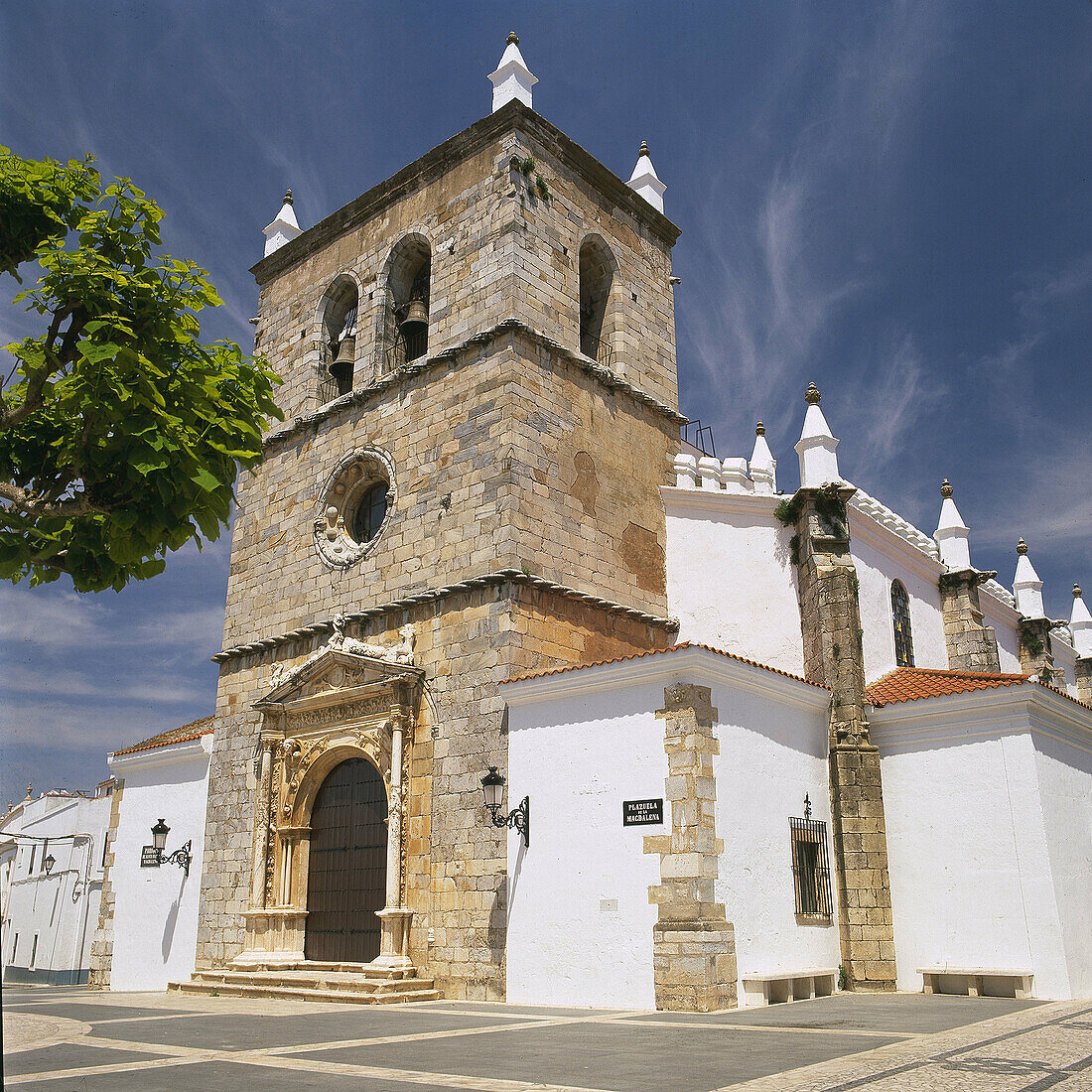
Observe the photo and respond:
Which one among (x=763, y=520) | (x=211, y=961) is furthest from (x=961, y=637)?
(x=211, y=961)

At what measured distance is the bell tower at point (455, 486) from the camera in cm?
1403

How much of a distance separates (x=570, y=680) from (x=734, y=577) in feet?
15.8

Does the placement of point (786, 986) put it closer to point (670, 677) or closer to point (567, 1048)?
point (670, 677)

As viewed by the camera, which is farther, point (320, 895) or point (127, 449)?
point (320, 895)

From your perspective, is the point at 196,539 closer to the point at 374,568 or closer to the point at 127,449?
the point at 127,449

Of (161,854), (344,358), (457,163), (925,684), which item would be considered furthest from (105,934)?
(457,163)

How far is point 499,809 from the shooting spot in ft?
42.6

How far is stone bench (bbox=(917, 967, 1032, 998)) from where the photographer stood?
12.1 meters

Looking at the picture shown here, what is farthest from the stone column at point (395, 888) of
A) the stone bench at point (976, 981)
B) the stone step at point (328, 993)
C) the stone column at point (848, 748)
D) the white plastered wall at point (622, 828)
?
the stone bench at point (976, 981)

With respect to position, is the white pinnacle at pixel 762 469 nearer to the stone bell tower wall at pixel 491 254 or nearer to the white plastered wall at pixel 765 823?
the stone bell tower wall at pixel 491 254

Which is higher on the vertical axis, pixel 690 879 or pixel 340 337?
pixel 340 337

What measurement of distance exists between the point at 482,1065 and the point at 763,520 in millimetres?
11094

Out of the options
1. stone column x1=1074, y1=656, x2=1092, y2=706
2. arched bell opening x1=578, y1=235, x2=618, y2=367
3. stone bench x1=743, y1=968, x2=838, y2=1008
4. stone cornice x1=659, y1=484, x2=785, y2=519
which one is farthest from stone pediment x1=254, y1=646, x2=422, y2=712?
stone column x1=1074, y1=656, x2=1092, y2=706

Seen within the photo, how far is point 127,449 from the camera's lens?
6.58 m
